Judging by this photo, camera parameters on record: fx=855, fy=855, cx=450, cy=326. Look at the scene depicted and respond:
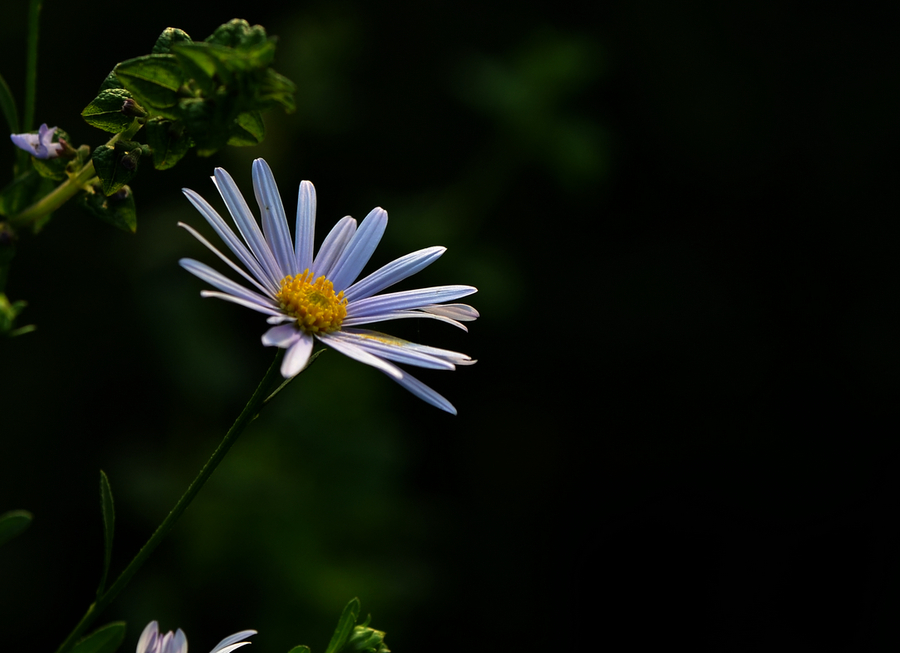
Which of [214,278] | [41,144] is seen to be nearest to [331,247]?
[214,278]

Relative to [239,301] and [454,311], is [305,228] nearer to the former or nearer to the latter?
[454,311]

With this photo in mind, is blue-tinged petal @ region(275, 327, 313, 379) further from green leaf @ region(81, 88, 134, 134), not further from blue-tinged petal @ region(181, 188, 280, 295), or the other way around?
green leaf @ region(81, 88, 134, 134)

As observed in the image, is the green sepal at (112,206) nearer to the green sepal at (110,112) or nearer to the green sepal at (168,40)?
the green sepal at (110,112)

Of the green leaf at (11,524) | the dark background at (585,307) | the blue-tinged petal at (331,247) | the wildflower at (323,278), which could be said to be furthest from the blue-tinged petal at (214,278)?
the dark background at (585,307)

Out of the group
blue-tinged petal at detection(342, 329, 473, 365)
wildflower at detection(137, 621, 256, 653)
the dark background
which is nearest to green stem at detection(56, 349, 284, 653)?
wildflower at detection(137, 621, 256, 653)

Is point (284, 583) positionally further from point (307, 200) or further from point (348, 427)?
point (307, 200)

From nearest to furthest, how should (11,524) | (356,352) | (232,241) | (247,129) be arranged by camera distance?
(11,524) < (247,129) < (356,352) < (232,241)
